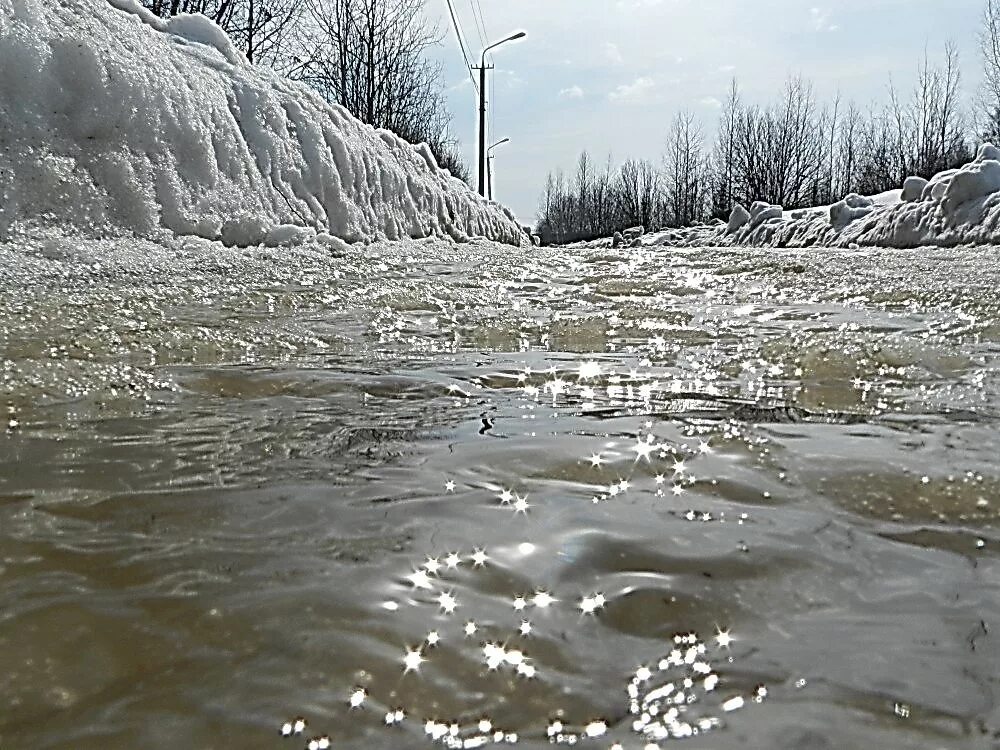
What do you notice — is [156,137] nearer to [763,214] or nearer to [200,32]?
[200,32]

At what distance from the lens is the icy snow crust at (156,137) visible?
2855mm

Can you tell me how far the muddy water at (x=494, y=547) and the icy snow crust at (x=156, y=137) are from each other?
1.29 meters

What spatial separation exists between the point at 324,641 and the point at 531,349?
147 centimetres

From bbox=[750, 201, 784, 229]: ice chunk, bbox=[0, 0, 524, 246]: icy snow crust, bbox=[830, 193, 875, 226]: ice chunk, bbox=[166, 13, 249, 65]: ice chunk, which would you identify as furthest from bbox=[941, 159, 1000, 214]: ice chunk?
bbox=[166, 13, 249, 65]: ice chunk

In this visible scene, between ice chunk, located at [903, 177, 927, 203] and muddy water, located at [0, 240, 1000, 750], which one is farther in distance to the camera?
ice chunk, located at [903, 177, 927, 203]

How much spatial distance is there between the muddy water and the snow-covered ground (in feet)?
20.6

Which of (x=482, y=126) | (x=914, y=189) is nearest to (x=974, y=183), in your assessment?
(x=914, y=189)

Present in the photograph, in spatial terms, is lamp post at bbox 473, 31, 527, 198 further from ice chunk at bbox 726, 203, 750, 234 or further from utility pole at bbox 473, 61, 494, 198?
ice chunk at bbox 726, 203, 750, 234

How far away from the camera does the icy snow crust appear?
9.37 feet

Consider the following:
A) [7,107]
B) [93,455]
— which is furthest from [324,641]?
[7,107]

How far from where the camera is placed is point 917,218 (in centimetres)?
832

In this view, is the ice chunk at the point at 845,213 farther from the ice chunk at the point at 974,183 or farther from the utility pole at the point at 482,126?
the utility pole at the point at 482,126

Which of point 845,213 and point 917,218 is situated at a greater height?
point 845,213

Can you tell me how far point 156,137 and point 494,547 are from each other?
3.06 m
